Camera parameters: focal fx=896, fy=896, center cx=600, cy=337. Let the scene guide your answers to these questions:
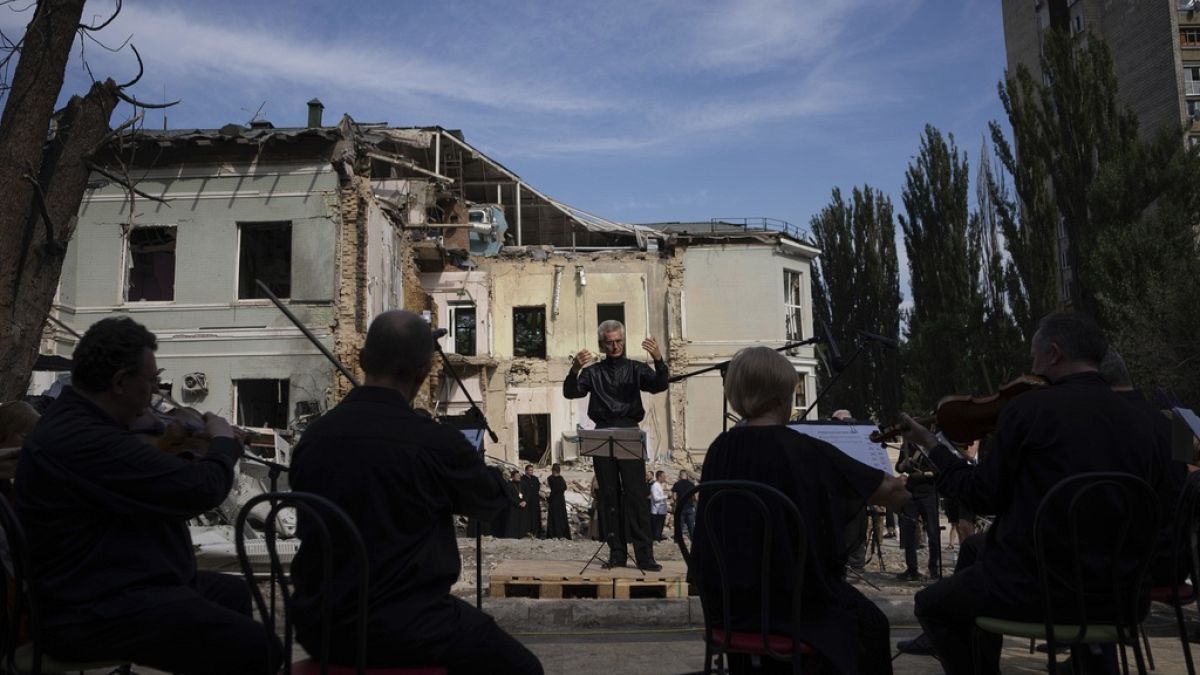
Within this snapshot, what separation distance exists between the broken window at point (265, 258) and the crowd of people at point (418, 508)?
17.0 metres

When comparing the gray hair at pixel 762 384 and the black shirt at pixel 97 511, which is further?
the gray hair at pixel 762 384

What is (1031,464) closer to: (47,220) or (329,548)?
(329,548)

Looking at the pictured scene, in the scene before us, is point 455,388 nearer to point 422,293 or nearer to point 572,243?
point 422,293

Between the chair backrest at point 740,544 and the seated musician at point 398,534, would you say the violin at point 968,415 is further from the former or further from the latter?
the seated musician at point 398,534

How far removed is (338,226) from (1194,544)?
58.0ft

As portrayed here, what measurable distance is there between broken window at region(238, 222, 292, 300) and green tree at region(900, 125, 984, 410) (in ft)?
70.7

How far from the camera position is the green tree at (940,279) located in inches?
1200

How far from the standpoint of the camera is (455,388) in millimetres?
27281

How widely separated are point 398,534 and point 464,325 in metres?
26.4

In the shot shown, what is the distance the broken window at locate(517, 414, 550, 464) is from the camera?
28172mm

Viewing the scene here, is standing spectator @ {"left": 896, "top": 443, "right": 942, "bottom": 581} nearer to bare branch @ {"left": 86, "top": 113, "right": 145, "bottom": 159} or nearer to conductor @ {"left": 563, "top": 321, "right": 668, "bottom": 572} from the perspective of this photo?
conductor @ {"left": 563, "top": 321, "right": 668, "bottom": 572}

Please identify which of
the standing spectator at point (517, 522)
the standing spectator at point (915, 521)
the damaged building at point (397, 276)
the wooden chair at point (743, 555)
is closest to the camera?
the wooden chair at point (743, 555)

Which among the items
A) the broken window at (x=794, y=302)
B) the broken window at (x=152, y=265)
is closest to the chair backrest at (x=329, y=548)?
the broken window at (x=152, y=265)

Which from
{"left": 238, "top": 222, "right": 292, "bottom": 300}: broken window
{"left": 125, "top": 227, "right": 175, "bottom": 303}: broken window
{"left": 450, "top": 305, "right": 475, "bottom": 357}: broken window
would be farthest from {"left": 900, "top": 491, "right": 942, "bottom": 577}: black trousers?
{"left": 450, "top": 305, "right": 475, "bottom": 357}: broken window
